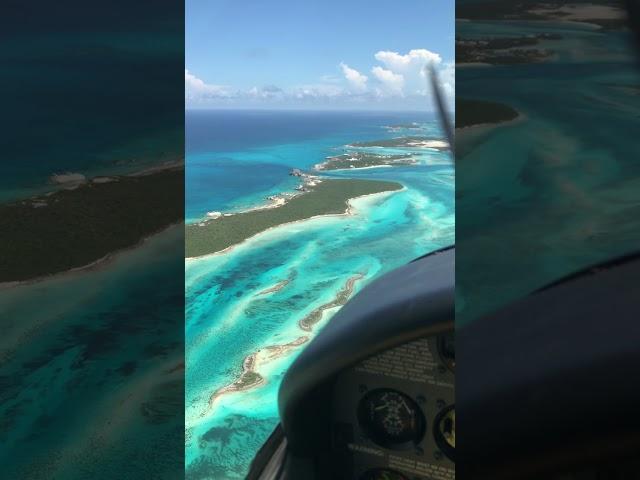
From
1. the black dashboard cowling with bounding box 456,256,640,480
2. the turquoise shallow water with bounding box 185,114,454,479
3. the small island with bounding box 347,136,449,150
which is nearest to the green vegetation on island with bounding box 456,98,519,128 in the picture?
the black dashboard cowling with bounding box 456,256,640,480

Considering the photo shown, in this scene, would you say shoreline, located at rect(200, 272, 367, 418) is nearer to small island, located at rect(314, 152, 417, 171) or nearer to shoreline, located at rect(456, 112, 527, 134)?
shoreline, located at rect(456, 112, 527, 134)

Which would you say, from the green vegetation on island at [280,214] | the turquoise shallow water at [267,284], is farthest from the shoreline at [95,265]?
the green vegetation on island at [280,214]

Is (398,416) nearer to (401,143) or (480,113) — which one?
(480,113)

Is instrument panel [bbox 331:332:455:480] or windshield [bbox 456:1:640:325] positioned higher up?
windshield [bbox 456:1:640:325]

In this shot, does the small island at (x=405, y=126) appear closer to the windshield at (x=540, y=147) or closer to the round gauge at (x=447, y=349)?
the round gauge at (x=447, y=349)

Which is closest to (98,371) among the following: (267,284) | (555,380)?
(555,380)
